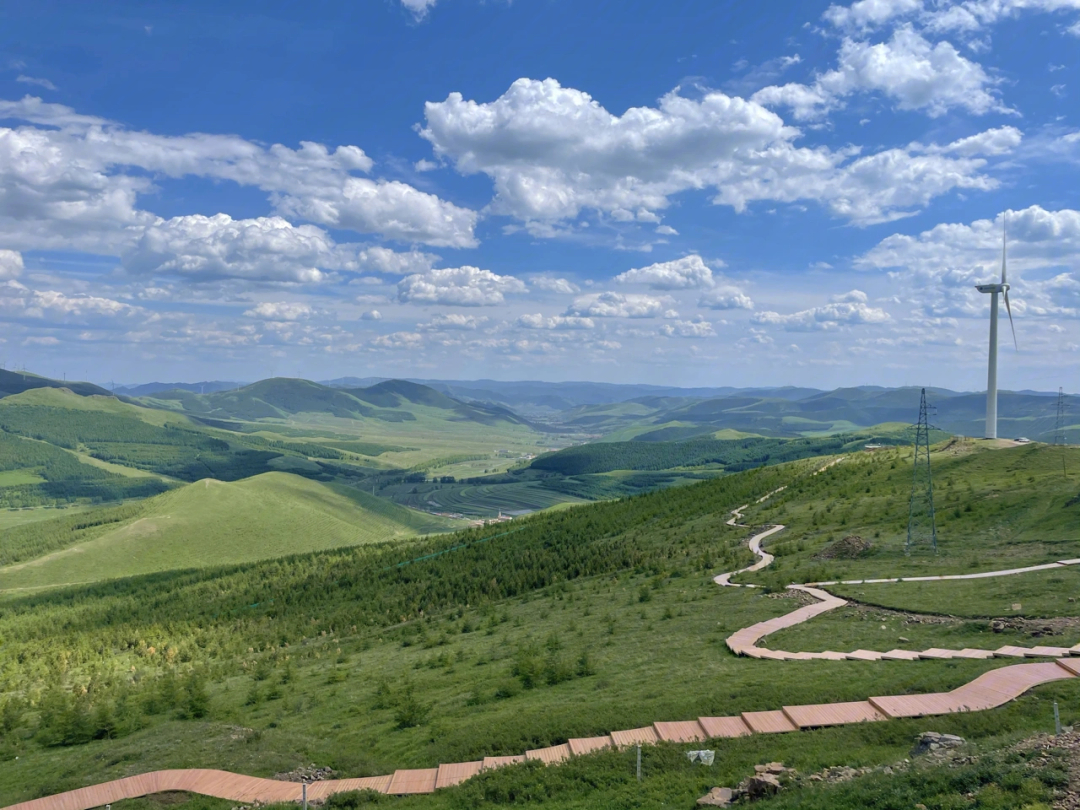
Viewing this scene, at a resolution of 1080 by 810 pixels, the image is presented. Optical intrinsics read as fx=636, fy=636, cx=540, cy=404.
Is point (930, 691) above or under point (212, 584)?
above

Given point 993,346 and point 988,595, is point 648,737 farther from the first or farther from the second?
point 993,346

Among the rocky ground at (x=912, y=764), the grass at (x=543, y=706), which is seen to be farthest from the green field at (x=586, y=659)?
the rocky ground at (x=912, y=764)

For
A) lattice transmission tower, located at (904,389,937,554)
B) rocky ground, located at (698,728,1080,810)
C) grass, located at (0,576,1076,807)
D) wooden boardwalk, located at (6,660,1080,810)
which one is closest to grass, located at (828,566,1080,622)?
grass, located at (0,576,1076,807)

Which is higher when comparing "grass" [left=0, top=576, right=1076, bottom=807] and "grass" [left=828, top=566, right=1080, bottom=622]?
"grass" [left=828, top=566, right=1080, bottom=622]

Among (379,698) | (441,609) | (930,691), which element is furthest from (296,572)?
(930,691)

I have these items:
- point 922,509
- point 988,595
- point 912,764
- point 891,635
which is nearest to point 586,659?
point 891,635

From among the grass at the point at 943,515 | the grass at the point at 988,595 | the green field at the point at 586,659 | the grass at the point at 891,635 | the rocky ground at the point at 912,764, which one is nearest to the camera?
the rocky ground at the point at 912,764

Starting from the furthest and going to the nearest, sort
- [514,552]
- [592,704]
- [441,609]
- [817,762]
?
[514,552] < [441,609] < [592,704] < [817,762]

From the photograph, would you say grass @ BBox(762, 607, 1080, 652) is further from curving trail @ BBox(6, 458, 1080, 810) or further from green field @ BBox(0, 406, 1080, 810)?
curving trail @ BBox(6, 458, 1080, 810)

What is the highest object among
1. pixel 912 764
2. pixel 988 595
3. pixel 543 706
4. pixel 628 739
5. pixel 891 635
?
pixel 912 764

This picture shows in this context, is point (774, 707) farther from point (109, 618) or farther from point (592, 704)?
point (109, 618)

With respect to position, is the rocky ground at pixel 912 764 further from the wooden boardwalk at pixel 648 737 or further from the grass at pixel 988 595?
the grass at pixel 988 595
